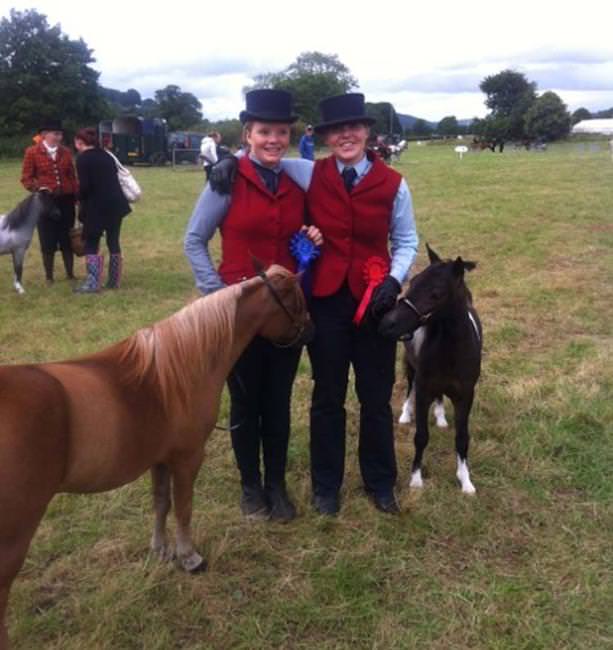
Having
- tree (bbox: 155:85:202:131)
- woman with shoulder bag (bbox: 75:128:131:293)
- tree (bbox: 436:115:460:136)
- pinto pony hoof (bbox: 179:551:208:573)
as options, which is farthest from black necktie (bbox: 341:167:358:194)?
tree (bbox: 436:115:460:136)

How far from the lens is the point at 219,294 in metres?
3.11

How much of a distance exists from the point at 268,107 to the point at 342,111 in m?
0.37

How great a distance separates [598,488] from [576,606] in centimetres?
119

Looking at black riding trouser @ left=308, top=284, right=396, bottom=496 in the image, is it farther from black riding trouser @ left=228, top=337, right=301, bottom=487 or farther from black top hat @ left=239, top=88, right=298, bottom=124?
black top hat @ left=239, top=88, right=298, bottom=124

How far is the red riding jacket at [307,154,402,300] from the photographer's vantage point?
3.36 meters

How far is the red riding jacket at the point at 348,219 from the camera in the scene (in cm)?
336

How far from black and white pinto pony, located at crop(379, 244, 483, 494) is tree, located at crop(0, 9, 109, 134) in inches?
2043

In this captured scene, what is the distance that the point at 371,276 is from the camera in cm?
348

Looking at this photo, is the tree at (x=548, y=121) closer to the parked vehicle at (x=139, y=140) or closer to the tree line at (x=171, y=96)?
the tree line at (x=171, y=96)

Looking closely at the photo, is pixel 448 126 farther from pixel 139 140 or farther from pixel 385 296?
pixel 385 296

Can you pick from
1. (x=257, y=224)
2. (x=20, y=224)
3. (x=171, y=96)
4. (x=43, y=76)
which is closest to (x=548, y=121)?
(x=43, y=76)

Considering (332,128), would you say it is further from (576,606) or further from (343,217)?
(576,606)

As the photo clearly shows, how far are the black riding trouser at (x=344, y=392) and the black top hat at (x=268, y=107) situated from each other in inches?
36.0

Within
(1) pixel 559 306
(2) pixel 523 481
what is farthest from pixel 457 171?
(2) pixel 523 481
